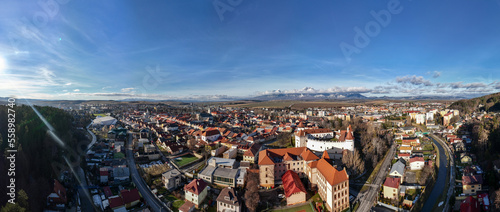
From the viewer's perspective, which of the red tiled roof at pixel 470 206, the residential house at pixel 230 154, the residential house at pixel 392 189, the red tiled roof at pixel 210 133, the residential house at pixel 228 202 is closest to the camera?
the red tiled roof at pixel 470 206

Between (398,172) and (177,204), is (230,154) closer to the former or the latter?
(177,204)

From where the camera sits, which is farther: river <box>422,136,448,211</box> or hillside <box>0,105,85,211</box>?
river <box>422,136,448,211</box>

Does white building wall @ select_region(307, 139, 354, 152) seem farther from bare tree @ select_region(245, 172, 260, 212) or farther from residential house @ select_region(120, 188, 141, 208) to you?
residential house @ select_region(120, 188, 141, 208)

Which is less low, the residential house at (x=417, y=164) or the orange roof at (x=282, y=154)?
the orange roof at (x=282, y=154)

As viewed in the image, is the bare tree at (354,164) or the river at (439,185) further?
the bare tree at (354,164)

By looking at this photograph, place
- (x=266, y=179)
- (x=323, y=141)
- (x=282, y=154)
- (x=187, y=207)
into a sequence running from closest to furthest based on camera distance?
1. (x=187, y=207)
2. (x=266, y=179)
3. (x=282, y=154)
4. (x=323, y=141)

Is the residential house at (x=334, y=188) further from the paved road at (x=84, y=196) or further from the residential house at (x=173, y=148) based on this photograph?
the residential house at (x=173, y=148)

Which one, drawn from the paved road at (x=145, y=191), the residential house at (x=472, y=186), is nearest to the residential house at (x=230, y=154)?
the paved road at (x=145, y=191)

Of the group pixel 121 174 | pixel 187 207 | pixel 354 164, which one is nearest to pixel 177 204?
pixel 187 207

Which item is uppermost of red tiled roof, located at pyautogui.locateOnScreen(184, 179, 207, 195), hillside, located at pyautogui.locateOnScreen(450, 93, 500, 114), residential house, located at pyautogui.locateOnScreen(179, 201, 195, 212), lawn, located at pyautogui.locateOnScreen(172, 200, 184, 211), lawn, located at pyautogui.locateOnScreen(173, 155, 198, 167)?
hillside, located at pyautogui.locateOnScreen(450, 93, 500, 114)

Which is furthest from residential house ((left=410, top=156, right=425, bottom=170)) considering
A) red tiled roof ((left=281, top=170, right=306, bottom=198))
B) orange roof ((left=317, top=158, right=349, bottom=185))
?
red tiled roof ((left=281, top=170, right=306, bottom=198))

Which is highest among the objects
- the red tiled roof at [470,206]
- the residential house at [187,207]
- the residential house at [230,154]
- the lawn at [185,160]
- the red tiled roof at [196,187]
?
the residential house at [230,154]
